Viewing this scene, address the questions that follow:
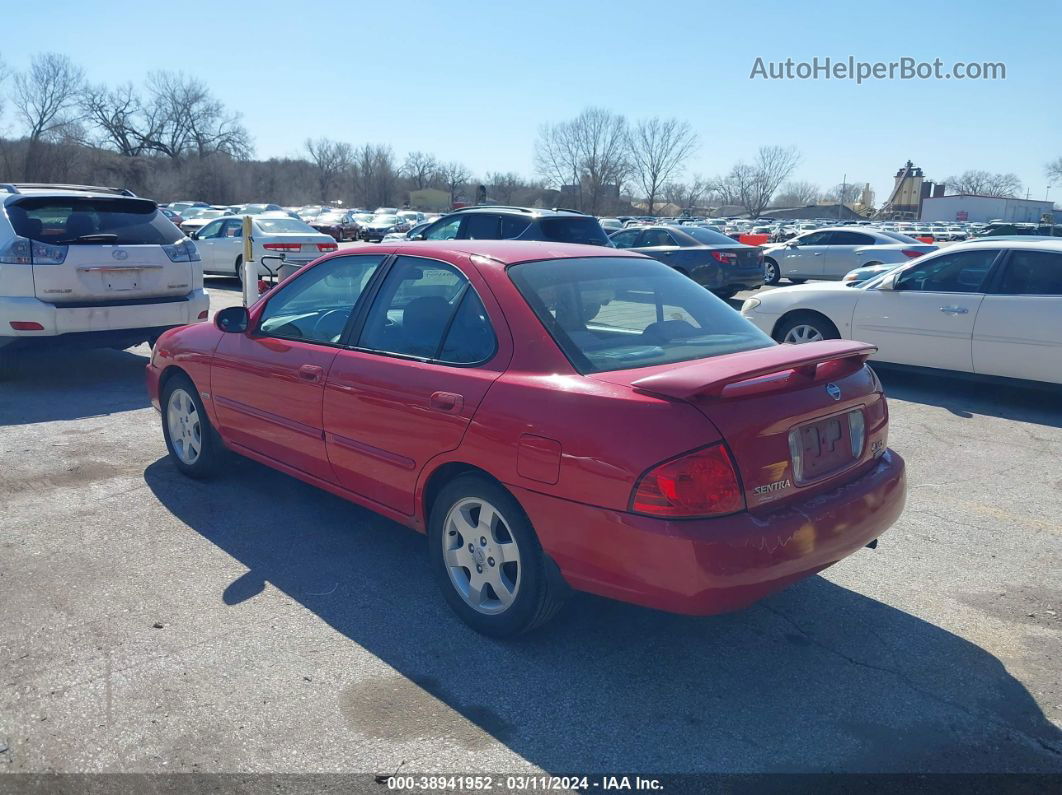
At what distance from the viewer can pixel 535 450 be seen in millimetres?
3254

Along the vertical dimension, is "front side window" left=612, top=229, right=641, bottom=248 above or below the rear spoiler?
above

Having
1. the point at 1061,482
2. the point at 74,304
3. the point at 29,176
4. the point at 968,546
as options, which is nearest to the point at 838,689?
the point at 968,546

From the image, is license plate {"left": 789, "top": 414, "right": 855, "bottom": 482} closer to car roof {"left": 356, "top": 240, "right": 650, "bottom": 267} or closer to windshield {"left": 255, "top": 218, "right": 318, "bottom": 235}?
car roof {"left": 356, "top": 240, "right": 650, "bottom": 267}

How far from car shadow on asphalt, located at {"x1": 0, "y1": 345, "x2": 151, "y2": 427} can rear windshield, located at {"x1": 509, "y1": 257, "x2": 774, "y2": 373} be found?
515cm

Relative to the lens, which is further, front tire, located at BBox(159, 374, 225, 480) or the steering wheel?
front tire, located at BBox(159, 374, 225, 480)

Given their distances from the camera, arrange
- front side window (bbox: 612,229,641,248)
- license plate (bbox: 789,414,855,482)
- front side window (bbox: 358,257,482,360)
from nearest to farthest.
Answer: license plate (bbox: 789,414,855,482) → front side window (bbox: 358,257,482,360) → front side window (bbox: 612,229,641,248)

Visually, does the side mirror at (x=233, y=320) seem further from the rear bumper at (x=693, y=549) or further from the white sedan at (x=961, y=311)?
the white sedan at (x=961, y=311)

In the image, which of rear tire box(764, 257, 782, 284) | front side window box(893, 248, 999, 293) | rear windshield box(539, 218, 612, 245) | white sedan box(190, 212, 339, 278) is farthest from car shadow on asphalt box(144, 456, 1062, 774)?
rear tire box(764, 257, 782, 284)

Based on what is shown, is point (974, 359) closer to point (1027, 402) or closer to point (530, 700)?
point (1027, 402)

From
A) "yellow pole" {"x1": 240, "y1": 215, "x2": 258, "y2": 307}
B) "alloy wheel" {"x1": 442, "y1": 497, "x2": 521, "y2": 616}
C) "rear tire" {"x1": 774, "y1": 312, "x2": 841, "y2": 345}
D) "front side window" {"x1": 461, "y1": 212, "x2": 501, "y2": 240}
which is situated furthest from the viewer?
"front side window" {"x1": 461, "y1": 212, "x2": 501, "y2": 240}

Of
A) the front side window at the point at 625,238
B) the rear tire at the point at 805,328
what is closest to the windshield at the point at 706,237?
the front side window at the point at 625,238

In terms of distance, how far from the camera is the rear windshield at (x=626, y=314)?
3.60 metres

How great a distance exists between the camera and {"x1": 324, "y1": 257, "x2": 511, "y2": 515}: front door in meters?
3.62

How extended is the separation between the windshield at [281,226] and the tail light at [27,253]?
31.9 ft
